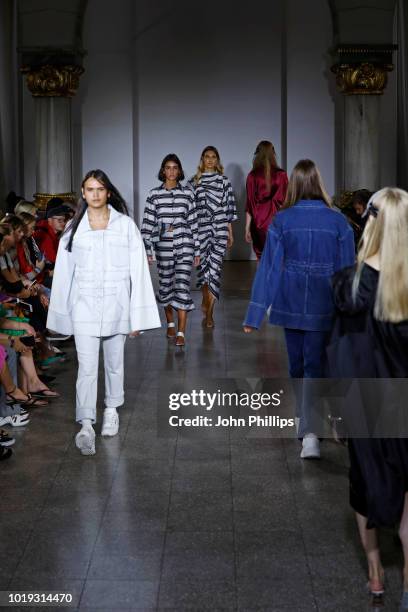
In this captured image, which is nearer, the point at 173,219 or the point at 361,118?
the point at 173,219

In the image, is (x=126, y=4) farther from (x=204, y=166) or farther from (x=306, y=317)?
(x=306, y=317)

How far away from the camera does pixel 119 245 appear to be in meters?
6.77

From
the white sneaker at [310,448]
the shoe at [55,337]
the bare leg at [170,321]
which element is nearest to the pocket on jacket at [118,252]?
the white sneaker at [310,448]

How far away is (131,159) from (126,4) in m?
2.24

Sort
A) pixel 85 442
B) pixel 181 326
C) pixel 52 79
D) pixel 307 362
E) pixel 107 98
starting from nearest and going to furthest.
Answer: pixel 307 362 → pixel 85 442 → pixel 181 326 → pixel 52 79 → pixel 107 98

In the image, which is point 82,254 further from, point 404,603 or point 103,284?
point 404,603

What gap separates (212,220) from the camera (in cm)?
1113

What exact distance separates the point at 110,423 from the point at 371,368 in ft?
9.72

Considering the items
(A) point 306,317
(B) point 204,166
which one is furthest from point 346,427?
(B) point 204,166

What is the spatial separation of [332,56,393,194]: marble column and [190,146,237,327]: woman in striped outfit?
284cm

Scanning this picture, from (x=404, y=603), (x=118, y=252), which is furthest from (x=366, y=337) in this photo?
(x=118, y=252)

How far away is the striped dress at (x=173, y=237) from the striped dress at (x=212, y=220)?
0.77 meters

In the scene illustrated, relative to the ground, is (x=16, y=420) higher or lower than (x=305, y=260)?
lower

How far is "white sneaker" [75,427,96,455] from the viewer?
660 centimetres
